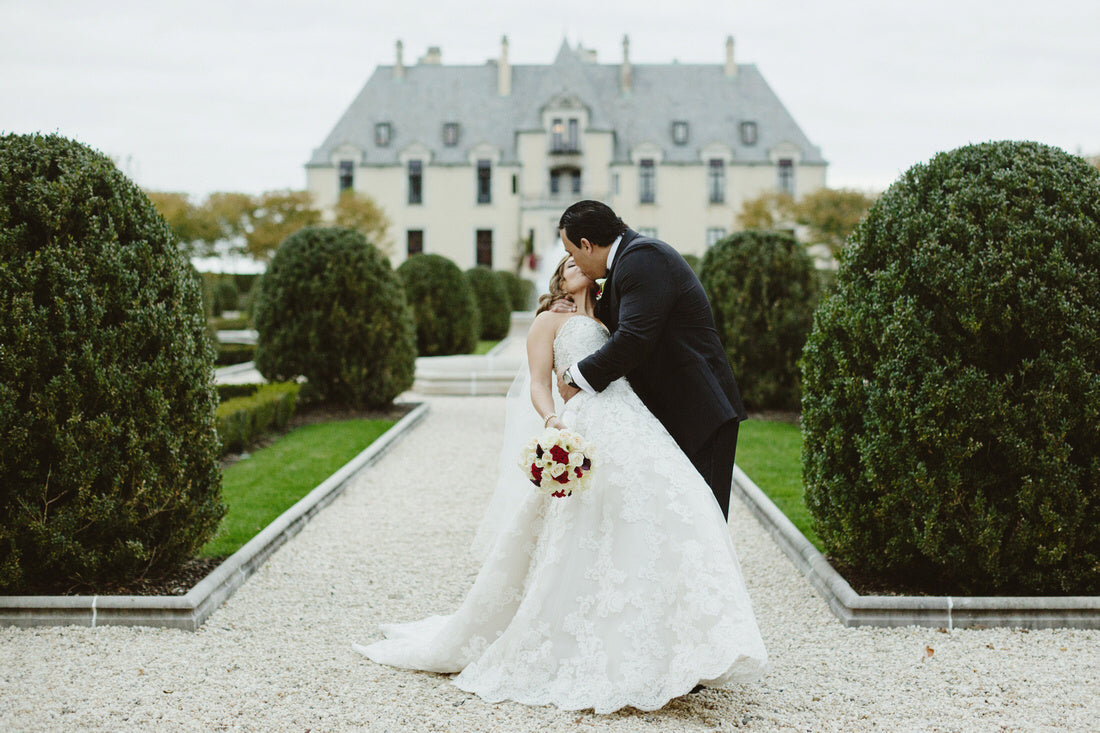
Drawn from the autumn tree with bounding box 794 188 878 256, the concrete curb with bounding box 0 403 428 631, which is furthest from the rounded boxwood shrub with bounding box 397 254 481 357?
the autumn tree with bounding box 794 188 878 256

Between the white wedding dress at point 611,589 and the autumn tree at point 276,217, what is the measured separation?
112ft

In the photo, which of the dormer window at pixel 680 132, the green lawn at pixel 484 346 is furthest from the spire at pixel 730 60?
the green lawn at pixel 484 346

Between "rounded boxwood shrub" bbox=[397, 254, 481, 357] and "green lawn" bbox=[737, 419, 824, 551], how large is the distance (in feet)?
28.2

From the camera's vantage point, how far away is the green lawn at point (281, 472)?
6.10 m

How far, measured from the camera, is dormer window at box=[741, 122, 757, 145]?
4778 cm

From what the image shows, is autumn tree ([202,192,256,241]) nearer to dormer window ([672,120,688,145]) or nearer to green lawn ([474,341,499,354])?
green lawn ([474,341,499,354])

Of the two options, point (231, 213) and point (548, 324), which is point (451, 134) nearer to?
point (231, 213)

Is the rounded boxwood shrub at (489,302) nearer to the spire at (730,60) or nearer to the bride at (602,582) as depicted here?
the bride at (602,582)

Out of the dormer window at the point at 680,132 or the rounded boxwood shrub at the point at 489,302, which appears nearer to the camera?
the rounded boxwood shrub at the point at 489,302

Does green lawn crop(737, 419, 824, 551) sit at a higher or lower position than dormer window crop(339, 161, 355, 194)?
lower

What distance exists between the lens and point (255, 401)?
9.86 metres

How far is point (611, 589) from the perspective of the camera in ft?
11.3

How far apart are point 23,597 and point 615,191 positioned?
45.3 m

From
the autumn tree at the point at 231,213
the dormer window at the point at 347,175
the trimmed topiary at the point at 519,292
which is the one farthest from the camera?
the dormer window at the point at 347,175
